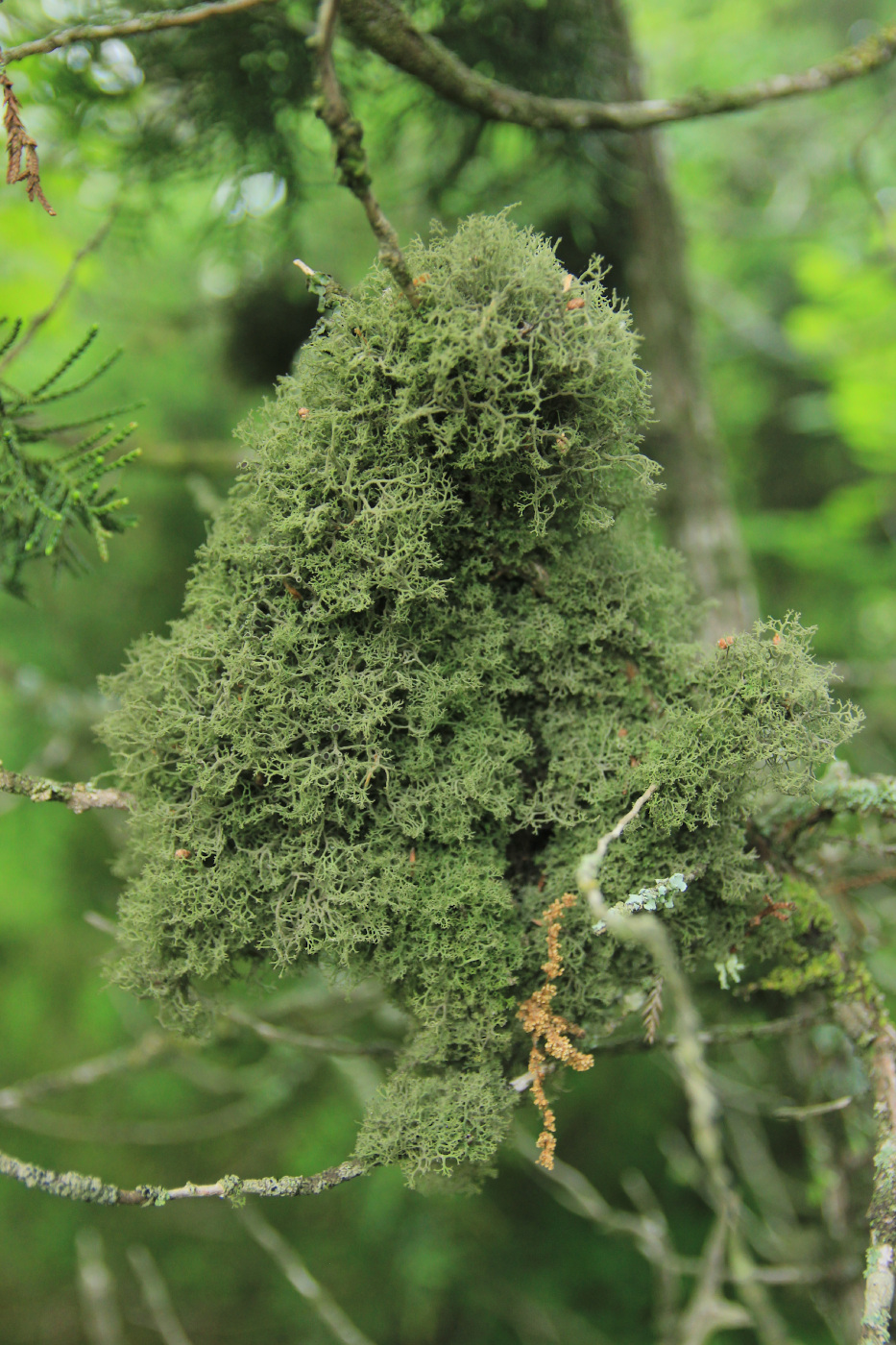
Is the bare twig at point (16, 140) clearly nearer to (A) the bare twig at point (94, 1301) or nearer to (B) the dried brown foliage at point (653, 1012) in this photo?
(B) the dried brown foliage at point (653, 1012)

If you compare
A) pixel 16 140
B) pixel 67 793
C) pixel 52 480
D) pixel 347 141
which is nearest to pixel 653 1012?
pixel 67 793

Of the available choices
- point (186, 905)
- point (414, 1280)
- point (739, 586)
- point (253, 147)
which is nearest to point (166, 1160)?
point (414, 1280)

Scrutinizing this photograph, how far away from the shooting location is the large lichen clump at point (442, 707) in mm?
1116

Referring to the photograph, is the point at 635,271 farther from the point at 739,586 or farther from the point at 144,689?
the point at 144,689

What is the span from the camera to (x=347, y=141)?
95cm

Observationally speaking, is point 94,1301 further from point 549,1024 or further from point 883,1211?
point 883,1211

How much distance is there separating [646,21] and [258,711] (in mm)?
4572

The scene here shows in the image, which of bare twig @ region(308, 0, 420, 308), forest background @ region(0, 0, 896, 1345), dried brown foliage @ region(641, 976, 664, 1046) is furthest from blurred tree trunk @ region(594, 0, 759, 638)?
bare twig @ region(308, 0, 420, 308)

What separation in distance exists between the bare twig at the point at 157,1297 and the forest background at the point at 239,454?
0.14 m

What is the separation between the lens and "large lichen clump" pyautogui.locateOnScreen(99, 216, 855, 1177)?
3.66 ft

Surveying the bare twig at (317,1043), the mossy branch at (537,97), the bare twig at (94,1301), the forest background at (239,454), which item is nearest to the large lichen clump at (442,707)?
the bare twig at (317,1043)

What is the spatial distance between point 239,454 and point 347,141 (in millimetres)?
2036

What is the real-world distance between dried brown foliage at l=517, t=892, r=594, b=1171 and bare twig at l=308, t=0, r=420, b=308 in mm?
938

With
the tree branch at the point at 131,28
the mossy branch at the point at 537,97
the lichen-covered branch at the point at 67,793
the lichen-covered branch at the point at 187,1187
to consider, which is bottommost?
the lichen-covered branch at the point at 187,1187
